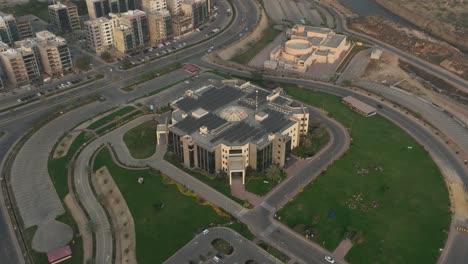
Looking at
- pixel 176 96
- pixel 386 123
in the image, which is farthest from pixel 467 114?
pixel 176 96

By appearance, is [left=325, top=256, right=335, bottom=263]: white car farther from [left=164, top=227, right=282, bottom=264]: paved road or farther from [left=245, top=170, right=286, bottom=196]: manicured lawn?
[left=245, top=170, right=286, bottom=196]: manicured lawn

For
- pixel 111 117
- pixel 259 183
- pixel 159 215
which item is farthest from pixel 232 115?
pixel 111 117

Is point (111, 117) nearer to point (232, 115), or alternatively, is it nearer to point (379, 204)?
point (232, 115)

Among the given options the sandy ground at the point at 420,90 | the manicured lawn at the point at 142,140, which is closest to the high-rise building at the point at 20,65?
the manicured lawn at the point at 142,140

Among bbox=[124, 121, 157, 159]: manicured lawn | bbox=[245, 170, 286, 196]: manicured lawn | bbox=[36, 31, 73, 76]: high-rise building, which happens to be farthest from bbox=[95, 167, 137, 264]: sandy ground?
bbox=[36, 31, 73, 76]: high-rise building

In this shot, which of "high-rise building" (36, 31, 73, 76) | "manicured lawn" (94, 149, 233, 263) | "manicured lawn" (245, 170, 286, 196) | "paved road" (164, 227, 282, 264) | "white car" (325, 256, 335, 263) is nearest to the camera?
"white car" (325, 256, 335, 263)

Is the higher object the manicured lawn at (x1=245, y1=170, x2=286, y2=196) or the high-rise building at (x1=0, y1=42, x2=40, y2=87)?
the high-rise building at (x1=0, y1=42, x2=40, y2=87)

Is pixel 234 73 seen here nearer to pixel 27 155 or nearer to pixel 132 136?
pixel 132 136
